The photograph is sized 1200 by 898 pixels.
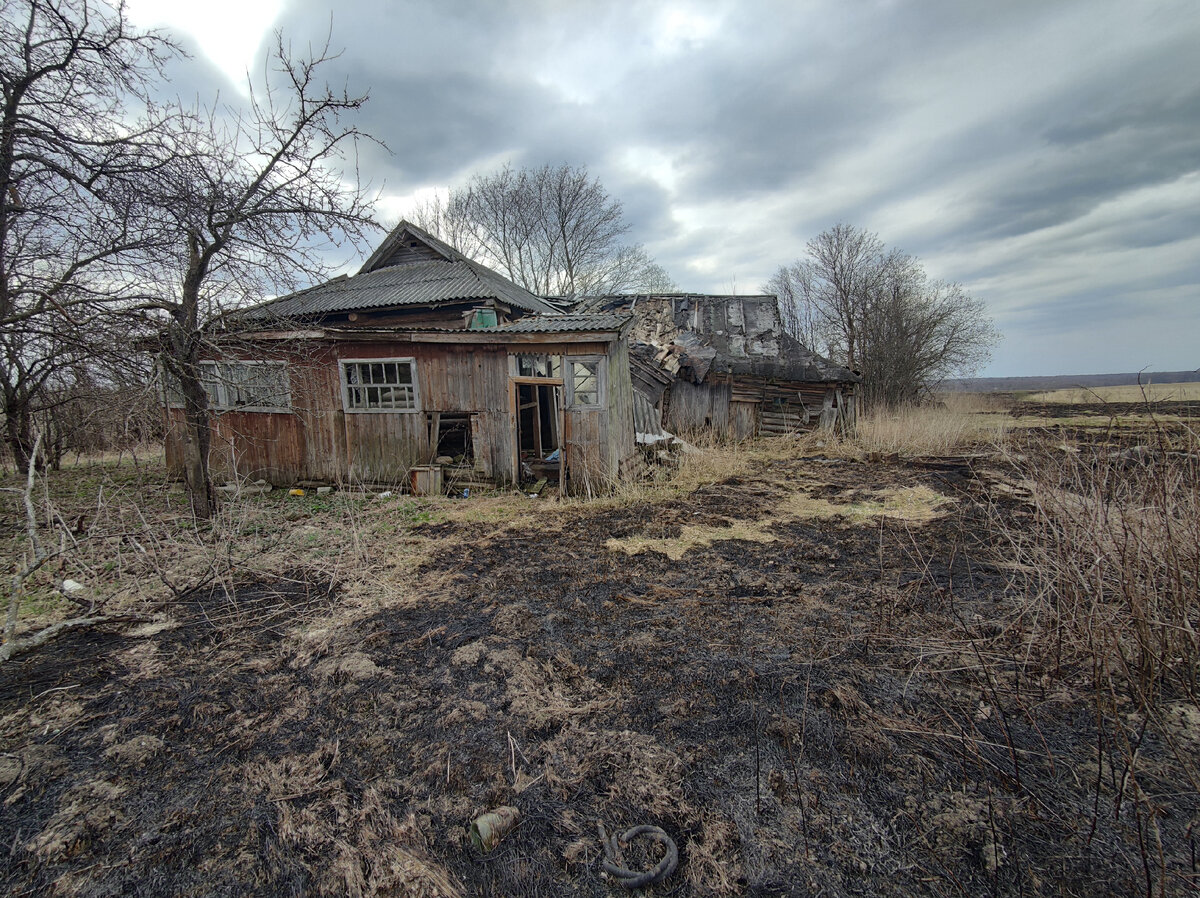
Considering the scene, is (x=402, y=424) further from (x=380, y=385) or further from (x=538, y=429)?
(x=538, y=429)

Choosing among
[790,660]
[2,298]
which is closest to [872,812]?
[790,660]

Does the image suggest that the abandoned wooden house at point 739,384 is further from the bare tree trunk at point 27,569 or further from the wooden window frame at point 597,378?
the bare tree trunk at point 27,569

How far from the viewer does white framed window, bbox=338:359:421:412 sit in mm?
9508

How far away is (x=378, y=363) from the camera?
9.50 meters

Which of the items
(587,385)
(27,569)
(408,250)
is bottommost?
(27,569)

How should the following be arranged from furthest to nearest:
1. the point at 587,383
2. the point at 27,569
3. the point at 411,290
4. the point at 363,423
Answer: the point at 411,290 < the point at 363,423 < the point at 587,383 < the point at 27,569

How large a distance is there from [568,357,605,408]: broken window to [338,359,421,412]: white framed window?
126 inches

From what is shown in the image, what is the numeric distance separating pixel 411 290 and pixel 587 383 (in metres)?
8.26

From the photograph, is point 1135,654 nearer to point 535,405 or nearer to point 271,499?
point 535,405

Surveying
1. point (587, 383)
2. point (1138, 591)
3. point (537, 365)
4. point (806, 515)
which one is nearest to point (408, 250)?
point (537, 365)

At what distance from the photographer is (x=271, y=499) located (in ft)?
30.3

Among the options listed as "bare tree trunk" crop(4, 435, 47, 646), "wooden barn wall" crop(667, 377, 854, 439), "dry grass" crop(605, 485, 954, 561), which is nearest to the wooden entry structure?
"dry grass" crop(605, 485, 954, 561)

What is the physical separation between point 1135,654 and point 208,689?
620 centimetres

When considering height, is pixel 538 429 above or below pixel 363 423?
below
